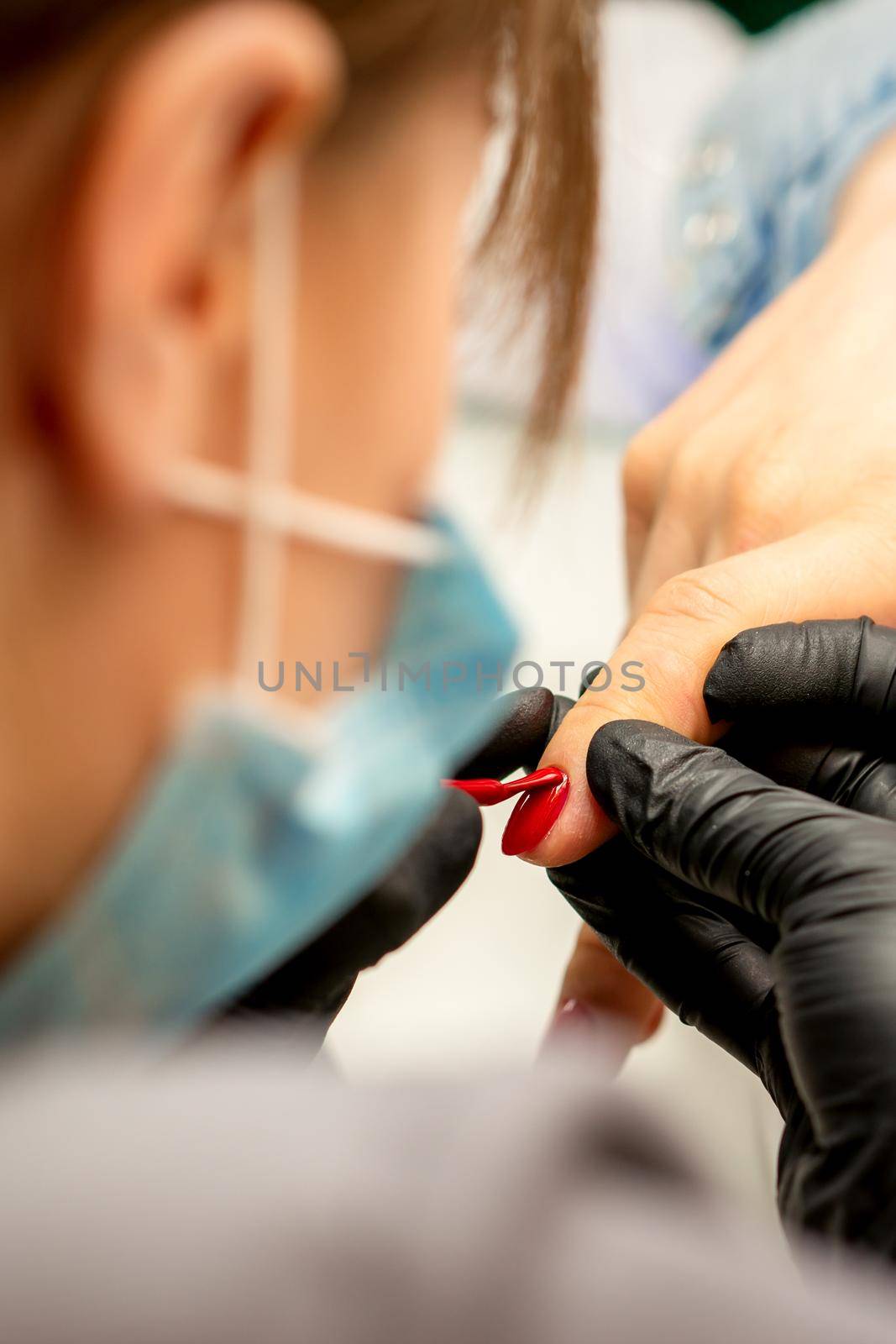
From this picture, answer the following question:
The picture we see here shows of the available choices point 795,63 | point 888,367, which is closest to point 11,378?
point 888,367

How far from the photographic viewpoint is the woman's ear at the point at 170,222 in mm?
245

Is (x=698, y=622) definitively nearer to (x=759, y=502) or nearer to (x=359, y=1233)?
(x=759, y=502)

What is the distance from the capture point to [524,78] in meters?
0.33

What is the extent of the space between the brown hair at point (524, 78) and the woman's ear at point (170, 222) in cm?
2

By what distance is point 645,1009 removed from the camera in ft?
2.80

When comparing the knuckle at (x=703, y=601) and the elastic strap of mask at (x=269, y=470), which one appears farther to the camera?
the knuckle at (x=703, y=601)

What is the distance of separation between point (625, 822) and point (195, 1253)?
15.5 inches

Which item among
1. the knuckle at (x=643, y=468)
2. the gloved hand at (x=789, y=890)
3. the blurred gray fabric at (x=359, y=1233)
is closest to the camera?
the blurred gray fabric at (x=359, y=1233)

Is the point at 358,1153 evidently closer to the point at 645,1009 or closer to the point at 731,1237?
the point at 731,1237

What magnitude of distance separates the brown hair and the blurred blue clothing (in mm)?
818

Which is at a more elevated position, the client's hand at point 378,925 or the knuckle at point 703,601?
the knuckle at point 703,601

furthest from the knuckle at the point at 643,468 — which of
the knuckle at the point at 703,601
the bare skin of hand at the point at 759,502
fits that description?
the knuckle at the point at 703,601

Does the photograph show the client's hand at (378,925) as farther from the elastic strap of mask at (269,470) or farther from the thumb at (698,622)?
the elastic strap of mask at (269,470)

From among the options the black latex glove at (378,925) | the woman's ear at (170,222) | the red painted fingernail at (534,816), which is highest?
the woman's ear at (170,222)
